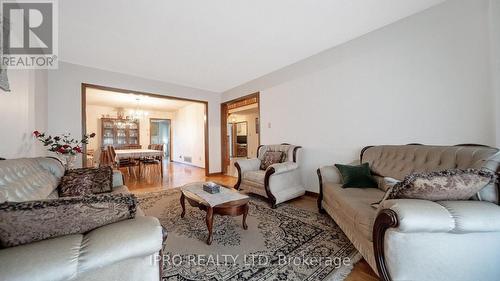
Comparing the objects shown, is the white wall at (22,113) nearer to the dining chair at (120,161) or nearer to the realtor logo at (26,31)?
the realtor logo at (26,31)

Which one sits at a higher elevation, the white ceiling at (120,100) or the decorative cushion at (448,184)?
the white ceiling at (120,100)

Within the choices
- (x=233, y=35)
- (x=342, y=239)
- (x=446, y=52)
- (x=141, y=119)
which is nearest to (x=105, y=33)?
(x=233, y=35)

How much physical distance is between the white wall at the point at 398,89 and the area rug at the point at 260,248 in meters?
1.31

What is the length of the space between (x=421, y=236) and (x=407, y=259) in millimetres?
165

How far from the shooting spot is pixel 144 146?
25.1 feet

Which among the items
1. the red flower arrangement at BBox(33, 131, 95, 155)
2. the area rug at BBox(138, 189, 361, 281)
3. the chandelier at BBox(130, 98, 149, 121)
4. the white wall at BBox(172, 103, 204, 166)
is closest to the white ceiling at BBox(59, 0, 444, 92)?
the red flower arrangement at BBox(33, 131, 95, 155)

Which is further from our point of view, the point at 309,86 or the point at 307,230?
the point at 309,86

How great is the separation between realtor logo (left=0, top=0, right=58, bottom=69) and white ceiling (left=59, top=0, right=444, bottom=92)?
0.13m

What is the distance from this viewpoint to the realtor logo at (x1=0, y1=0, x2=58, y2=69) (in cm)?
180

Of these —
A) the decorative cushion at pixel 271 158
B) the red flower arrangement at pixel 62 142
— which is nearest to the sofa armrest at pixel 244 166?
the decorative cushion at pixel 271 158

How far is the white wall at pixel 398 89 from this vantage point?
1887 millimetres

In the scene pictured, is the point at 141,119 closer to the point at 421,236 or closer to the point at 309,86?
the point at 309,86

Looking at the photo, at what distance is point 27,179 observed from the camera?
150 cm

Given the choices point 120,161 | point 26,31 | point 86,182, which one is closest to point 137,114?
point 120,161
